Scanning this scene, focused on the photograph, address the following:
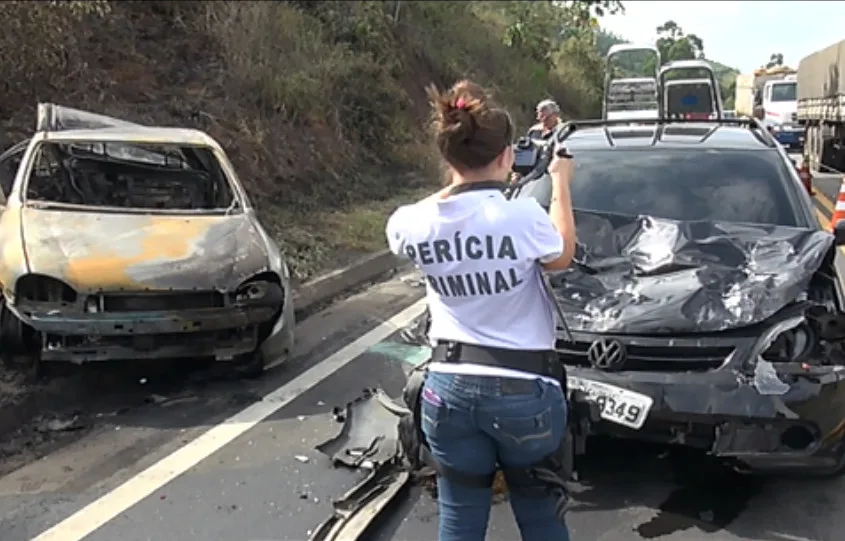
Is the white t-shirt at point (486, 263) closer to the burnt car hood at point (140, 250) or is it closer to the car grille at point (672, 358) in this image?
the car grille at point (672, 358)

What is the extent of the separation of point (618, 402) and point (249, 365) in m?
2.96

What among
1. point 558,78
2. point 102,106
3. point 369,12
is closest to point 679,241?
point 102,106

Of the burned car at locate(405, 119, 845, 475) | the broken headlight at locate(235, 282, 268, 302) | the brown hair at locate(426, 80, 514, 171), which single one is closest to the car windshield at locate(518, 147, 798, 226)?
the burned car at locate(405, 119, 845, 475)

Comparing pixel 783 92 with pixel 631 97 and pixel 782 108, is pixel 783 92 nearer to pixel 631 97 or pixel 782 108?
pixel 782 108

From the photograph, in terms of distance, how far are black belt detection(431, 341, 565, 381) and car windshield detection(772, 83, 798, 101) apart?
31.9m

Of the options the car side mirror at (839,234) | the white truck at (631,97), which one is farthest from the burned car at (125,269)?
the white truck at (631,97)

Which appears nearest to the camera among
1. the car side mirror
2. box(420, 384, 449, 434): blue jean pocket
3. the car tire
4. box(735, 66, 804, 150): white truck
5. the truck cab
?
box(420, 384, 449, 434): blue jean pocket

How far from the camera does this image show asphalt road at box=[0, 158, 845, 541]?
13.8ft

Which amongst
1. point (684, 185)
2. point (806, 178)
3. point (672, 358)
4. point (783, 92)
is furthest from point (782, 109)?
point (672, 358)

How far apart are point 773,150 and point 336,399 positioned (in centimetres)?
296

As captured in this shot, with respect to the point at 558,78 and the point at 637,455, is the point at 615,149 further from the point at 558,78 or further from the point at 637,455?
the point at 558,78

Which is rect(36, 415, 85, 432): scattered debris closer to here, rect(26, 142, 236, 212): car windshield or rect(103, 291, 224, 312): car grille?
A: rect(103, 291, 224, 312): car grille

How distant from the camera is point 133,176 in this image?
25.6 ft

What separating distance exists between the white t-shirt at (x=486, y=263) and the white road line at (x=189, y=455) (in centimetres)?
225
